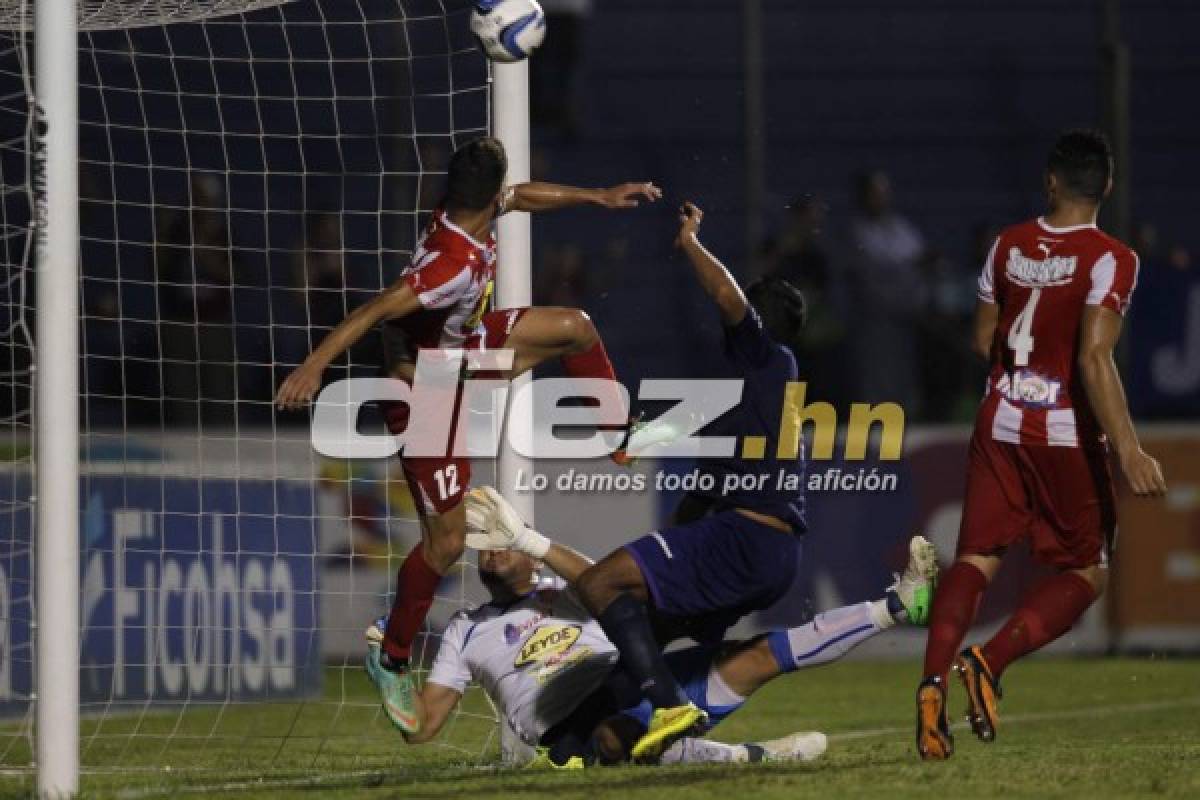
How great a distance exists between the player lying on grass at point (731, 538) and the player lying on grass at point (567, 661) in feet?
0.75

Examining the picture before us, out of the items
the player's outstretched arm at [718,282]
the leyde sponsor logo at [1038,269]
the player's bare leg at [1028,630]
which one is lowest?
the player's bare leg at [1028,630]

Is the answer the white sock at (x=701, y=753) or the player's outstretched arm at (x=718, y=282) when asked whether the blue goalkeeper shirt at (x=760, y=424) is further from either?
the white sock at (x=701, y=753)

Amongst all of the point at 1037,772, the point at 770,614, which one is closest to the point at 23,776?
the point at 1037,772

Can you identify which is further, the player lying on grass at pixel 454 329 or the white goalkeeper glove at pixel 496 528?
the white goalkeeper glove at pixel 496 528

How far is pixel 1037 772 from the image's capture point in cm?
726

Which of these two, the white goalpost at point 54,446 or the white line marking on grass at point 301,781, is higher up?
the white goalpost at point 54,446

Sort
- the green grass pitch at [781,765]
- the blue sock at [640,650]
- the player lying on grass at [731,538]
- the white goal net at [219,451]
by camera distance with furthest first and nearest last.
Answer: the white goal net at [219,451] < the player lying on grass at [731,538] < the blue sock at [640,650] < the green grass pitch at [781,765]

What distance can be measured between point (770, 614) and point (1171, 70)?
5.71 metres

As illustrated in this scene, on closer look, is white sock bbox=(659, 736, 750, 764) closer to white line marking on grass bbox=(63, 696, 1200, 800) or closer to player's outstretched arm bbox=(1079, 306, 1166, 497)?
white line marking on grass bbox=(63, 696, 1200, 800)

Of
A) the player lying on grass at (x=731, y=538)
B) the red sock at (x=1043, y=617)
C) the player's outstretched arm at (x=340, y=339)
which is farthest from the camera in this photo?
the player lying on grass at (x=731, y=538)

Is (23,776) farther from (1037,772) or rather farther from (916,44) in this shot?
(916,44)

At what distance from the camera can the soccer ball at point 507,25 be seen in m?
8.33

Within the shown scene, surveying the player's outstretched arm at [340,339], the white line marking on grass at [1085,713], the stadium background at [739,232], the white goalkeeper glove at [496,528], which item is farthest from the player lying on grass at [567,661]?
the stadium background at [739,232]

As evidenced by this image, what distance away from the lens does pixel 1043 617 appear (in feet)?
24.8
